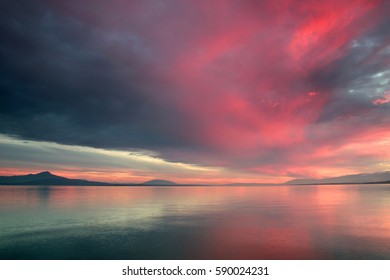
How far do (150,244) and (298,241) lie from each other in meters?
15.9

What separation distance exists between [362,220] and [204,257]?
103 ft

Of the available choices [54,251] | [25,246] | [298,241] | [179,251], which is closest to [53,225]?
[25,246]

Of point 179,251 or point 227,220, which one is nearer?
point 179,251

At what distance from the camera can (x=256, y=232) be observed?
34.2 meters

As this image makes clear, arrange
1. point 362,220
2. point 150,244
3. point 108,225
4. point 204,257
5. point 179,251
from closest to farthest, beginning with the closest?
point 204,257
point 179,251
point 150,244
point 108,225
point 362,220

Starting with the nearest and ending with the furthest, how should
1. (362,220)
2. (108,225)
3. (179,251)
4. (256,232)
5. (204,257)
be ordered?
(204,257) → (179,251) → (256,232) → (108,225) → (362,220)

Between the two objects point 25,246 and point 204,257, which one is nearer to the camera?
point 204,257

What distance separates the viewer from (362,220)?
42969 mm
